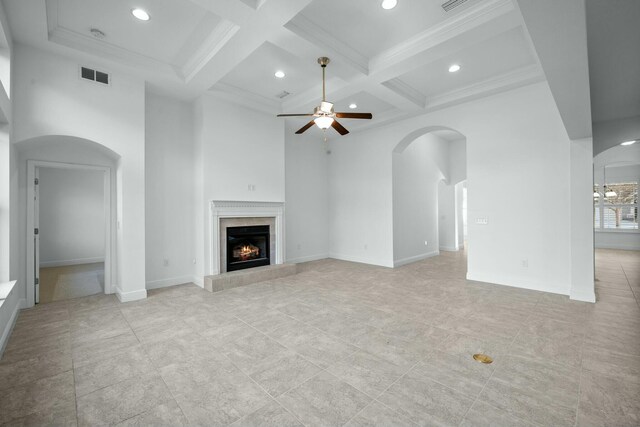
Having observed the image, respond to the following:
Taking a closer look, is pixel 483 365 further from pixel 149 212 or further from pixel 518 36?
pixel 149 212

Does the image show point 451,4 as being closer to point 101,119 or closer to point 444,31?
point 444,31

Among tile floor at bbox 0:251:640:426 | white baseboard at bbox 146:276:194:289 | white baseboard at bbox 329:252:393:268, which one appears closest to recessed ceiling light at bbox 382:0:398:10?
tile floor at bbox 0:251:640:426

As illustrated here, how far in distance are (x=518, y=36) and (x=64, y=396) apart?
592cm

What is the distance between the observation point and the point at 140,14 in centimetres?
330

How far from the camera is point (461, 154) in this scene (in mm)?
9031

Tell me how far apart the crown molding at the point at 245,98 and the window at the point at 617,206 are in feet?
38.3

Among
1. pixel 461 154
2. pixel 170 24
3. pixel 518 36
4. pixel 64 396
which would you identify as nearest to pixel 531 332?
pixel 518 36

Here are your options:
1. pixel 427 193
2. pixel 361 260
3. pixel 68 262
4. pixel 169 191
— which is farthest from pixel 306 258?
pixel 68 262

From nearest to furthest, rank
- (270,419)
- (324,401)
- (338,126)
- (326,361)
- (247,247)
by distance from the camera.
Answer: (270,419)
(324,401)
(326,361)
(338,126)
(247,247)

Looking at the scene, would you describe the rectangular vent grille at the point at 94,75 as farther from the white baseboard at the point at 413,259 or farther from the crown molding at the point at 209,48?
the white baseboard at the point at 413,259

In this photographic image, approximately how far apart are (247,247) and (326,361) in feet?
12.2

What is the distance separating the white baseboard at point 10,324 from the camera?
2797 mm

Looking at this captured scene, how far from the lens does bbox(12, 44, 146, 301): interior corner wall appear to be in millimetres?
3625

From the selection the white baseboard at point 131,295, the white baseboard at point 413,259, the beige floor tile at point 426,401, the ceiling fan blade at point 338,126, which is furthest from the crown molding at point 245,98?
the beige floor tile at point 426,401
